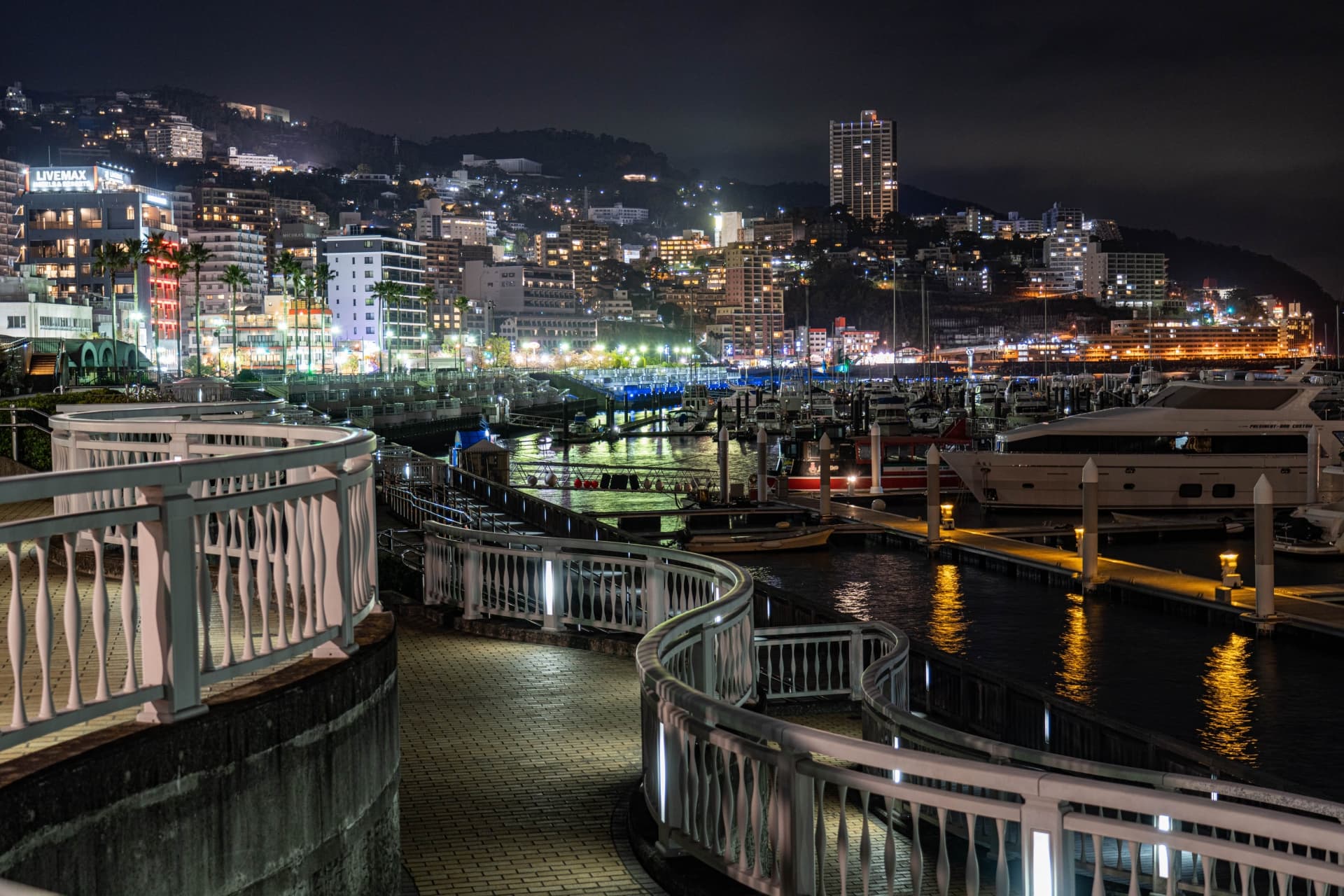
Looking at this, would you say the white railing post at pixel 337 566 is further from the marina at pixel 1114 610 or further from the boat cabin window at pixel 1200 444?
the boat cabin window at pixel 1200 444

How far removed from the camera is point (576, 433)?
9950cm

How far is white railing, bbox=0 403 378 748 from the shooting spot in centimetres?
505

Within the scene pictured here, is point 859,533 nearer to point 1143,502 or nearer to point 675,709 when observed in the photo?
point 1143,502

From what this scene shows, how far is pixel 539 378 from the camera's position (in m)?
164

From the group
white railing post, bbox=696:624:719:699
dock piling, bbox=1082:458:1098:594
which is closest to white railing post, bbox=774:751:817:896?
white railing post, bbox=696:624:719:699

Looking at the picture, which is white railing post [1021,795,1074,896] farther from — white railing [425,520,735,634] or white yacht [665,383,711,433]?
white yacht [665,383,711,433]

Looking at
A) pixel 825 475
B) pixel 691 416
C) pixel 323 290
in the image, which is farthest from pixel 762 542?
pixel 323 290

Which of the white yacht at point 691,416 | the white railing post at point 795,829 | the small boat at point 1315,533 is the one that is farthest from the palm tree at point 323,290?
the white railing post at point 795,829

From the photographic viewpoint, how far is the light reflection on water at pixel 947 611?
84.8 feet

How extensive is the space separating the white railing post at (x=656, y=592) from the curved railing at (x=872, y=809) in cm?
2

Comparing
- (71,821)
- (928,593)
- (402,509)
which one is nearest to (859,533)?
(928,593)

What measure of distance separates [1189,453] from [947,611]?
745 inches

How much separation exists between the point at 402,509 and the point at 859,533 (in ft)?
47.7

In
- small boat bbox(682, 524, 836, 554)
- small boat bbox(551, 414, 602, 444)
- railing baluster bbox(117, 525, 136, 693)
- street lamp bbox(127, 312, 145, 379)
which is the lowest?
small boat bbox(682, 524, 836, 554)
